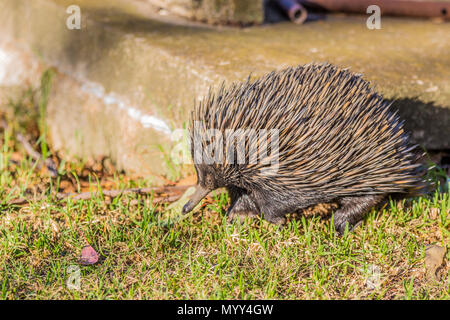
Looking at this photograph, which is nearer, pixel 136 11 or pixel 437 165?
pixel 437 165

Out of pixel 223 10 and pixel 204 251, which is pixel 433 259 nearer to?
pixel 204 251

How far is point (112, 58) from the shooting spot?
3.98 m

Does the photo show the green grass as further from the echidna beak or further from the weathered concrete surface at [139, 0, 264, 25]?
the weathered concrete surface at [139, 0, 264, 25]

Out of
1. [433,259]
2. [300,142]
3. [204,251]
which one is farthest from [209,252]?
[433,259]

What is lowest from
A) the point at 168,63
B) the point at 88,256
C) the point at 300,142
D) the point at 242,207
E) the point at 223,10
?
the point at 88,256

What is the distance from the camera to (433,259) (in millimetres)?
2578

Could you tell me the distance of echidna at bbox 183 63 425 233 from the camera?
2551 mm

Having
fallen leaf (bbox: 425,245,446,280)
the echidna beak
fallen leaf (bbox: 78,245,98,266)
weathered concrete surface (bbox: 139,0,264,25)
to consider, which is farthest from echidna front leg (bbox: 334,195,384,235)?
weathered concrete surface (bbox: 139,0,264,25)

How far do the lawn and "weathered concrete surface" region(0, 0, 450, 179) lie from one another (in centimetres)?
60

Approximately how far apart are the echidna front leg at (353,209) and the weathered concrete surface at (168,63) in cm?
74

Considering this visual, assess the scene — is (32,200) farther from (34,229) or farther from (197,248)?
(197,248)

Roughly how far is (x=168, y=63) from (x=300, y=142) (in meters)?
1.38
